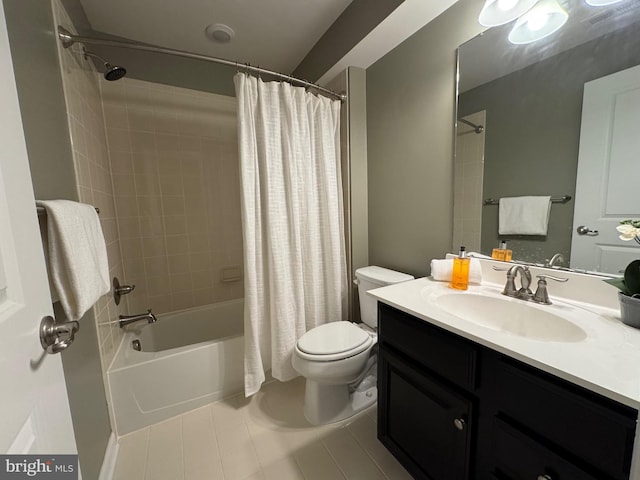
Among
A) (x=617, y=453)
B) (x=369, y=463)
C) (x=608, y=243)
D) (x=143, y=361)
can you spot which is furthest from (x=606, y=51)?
(x=143, y=361)

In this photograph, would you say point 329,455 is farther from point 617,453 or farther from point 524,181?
point 524,181

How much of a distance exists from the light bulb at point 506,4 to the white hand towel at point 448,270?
3.44 ft

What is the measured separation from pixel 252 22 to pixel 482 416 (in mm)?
2346

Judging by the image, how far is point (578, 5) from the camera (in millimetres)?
936

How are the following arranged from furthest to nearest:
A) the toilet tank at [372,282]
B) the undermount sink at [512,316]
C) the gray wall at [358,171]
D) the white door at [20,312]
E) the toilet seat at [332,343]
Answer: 1. the gray wall at [358,171]
2. the toilet tank at [372,282]
3. the toilet seat at [332,343]
4. the undermount sink at [512,316]
5. the white door at [20,312]

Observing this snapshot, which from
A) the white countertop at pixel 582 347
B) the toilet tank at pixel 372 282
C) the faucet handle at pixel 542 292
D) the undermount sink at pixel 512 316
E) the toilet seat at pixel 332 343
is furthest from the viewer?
the toilet tank at pixel 372 282

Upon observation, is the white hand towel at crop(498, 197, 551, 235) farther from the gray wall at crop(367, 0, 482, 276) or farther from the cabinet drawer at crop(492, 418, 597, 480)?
the cabinet drawer at crop(492, 418, 597, 480)

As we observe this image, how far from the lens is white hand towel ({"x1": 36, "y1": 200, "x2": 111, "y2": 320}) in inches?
31.1

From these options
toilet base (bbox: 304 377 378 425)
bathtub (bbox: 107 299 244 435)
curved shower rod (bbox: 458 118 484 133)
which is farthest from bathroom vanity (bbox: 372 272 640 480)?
bathtub (bbox: 107 299 244 435)

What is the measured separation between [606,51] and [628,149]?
0.35m

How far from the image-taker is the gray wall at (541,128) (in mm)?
915

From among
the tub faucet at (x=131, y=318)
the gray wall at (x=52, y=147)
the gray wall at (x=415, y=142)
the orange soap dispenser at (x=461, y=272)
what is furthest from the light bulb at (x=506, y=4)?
the tub faucet at (x=131, y=318)

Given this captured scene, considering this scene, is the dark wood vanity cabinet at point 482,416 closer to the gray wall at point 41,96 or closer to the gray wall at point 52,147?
the gray wall at point 52,147

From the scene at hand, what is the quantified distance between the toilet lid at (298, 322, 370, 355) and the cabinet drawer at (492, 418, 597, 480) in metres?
0.69
